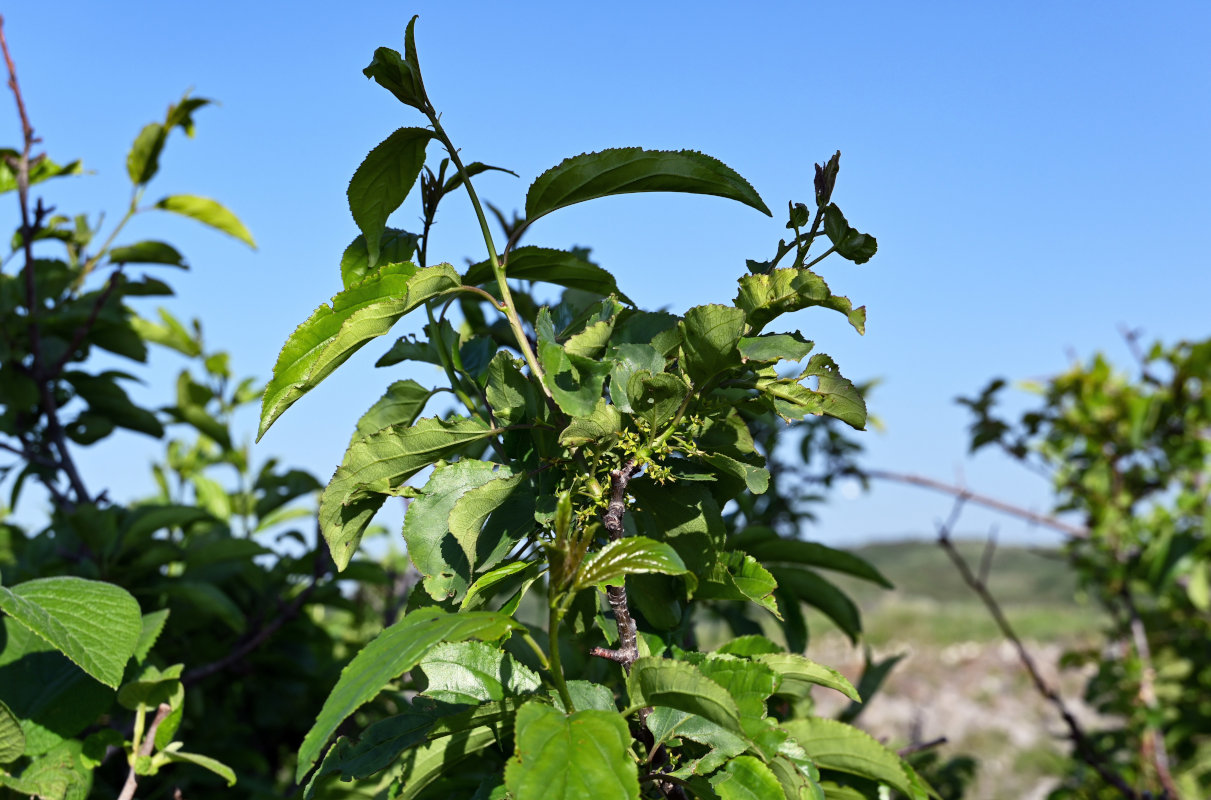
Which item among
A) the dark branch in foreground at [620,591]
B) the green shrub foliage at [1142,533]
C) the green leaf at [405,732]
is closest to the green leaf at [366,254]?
the dark branch in foreground at [620,591]

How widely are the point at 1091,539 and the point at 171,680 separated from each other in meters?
3.35

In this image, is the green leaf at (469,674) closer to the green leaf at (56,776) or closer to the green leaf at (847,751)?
the green leaf at (847,751)

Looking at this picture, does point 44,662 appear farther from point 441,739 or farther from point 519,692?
point 519,692

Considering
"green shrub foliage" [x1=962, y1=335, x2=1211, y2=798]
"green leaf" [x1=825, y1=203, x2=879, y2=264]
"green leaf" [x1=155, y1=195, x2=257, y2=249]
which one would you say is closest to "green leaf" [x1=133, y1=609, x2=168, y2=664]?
"green leaf" [x1=825, y1=203, x2=879, y2=264]

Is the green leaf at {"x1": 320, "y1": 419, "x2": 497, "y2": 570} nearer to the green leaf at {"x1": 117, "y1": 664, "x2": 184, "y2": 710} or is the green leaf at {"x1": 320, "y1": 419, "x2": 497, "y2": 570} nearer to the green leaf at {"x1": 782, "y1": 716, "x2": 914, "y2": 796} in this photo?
the green leaf at {"x1": 117, "y1": 664, "x2": 184, "y2": 710}

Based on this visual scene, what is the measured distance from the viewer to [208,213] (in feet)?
8.14

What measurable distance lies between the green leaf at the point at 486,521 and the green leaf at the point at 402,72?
43 centimetres

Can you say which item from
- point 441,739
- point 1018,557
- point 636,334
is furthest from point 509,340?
point 1018,557

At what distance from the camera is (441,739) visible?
105cm

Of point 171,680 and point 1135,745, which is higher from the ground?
point 1135,745

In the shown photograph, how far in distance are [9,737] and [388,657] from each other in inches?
32.2

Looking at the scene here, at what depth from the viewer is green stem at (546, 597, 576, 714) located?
0.78 meters

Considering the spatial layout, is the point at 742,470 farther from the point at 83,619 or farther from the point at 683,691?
the point at 83,619

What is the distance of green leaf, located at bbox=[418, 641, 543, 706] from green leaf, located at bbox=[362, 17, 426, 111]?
60cm
